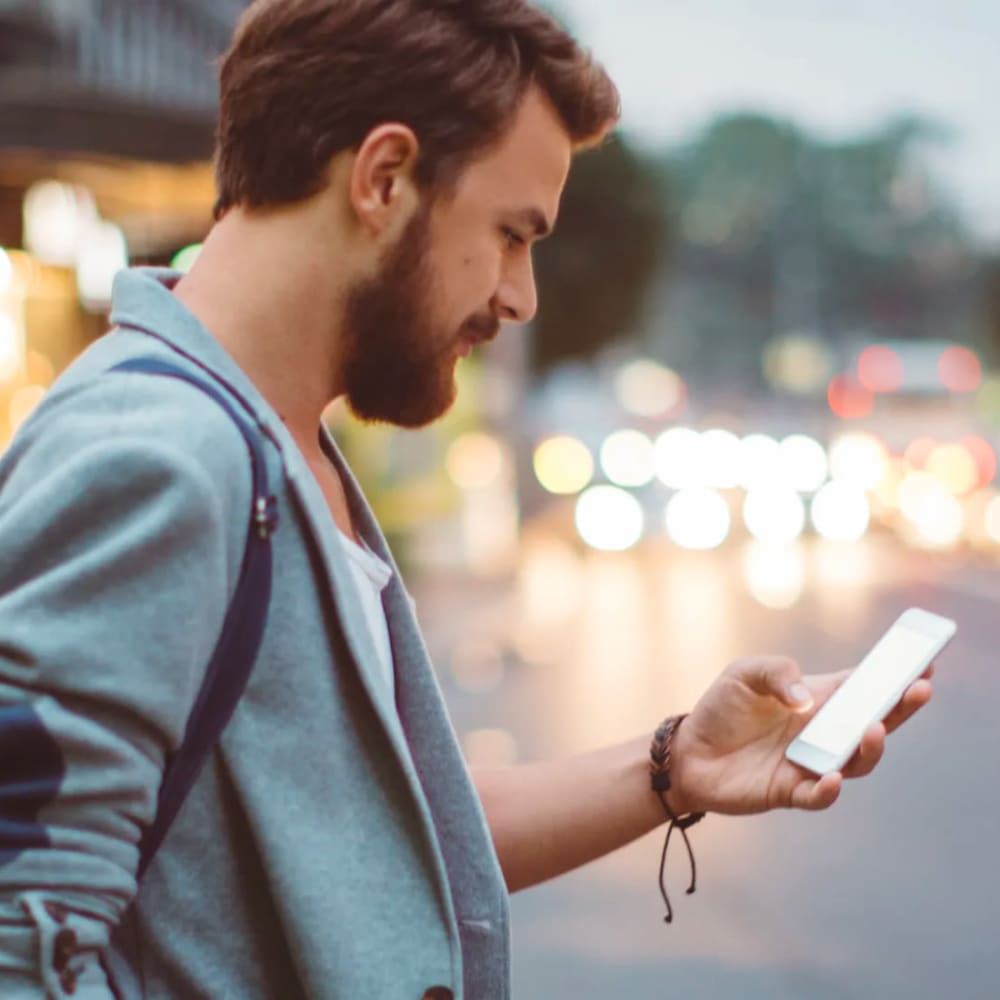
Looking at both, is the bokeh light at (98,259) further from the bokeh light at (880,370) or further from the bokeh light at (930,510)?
the bokeh light at (880,370)

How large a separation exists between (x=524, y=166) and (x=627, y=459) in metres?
18.4

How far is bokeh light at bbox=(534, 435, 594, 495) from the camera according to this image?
19953 mm

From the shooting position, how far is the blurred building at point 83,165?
8148 millimetres

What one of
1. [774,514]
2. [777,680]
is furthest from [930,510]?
[777,680]

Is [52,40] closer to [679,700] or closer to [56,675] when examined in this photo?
[679,700]

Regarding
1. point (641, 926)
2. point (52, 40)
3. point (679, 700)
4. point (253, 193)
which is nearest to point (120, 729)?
point (253, 193)

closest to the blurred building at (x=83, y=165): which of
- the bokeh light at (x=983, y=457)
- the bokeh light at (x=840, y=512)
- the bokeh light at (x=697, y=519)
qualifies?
the bokeh light at (x=697, y=519)

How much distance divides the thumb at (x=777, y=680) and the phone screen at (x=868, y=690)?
0.10ft

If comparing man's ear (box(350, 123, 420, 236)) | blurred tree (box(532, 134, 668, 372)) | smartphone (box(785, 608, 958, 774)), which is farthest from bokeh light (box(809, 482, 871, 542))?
man's ear (box(350, 123, 420, 236))

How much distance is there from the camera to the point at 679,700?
9203mm

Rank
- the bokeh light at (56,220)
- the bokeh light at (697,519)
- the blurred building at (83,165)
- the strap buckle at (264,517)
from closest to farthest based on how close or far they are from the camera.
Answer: the strap buckle at (264,517) < the blurred building at (83,165) < the bokeh light at (56,220) < the bokeh light at (697,519)

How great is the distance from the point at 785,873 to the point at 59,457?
539 cm

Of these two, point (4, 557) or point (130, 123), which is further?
point (130, 123)

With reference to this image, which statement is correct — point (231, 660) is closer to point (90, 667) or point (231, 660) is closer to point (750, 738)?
point (90, 667)
